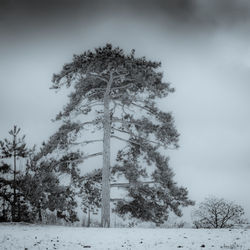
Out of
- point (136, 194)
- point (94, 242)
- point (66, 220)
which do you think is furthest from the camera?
point (66, 220)

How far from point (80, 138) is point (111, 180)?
122 inches

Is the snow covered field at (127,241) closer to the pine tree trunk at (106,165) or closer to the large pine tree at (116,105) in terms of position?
the pine tree trunk at (106,165)

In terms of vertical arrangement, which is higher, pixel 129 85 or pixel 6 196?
pixel 129 85

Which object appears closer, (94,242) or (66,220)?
(94,242)

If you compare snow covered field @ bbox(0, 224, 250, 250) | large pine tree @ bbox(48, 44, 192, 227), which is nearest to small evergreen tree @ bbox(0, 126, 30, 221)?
large pine tree @ bbox(48, 44, 192, 227)

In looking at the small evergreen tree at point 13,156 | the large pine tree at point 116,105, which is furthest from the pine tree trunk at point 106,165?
the small evergreen tree at point 13,156

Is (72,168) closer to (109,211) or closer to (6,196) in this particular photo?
(109,211)

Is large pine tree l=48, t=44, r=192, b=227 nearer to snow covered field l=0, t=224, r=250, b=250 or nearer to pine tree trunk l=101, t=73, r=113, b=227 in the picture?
pine tree trunk l=101, t=73, r=113, b=227

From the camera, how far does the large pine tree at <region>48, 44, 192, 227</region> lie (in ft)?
61.3

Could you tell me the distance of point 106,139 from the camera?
62.1ft

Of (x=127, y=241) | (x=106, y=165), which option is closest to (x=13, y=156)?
(x=106, y=165)

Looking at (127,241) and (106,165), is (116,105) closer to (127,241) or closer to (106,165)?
(106,165)

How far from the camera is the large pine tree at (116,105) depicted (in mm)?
18688

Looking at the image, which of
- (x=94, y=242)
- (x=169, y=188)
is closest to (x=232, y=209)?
(x=169, y=188)
